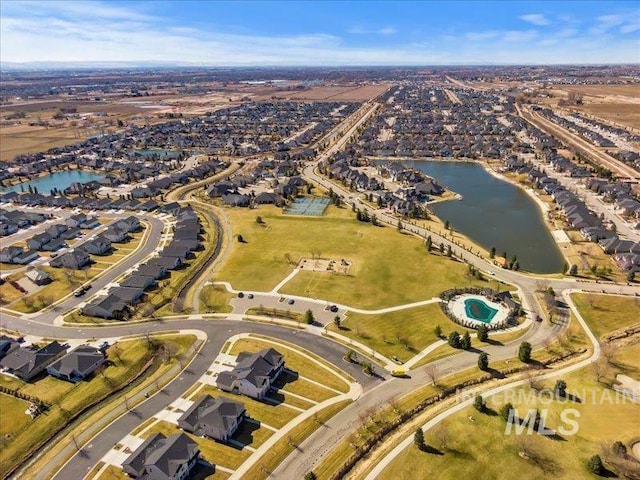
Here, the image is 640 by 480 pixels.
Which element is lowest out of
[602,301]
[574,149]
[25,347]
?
[25,347]

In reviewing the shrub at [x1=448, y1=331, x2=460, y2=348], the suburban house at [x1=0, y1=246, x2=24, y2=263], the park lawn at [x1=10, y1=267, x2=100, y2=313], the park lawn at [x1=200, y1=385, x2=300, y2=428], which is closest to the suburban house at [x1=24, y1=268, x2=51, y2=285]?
the park lawn at [x1=10, y1=267, x2=100, y2=313]

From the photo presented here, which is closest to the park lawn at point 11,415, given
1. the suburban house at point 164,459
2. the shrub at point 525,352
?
the suburban house at point 164,459

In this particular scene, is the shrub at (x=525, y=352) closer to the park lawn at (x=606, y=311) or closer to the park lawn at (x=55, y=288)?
the park lawn at (x=606, y=311)

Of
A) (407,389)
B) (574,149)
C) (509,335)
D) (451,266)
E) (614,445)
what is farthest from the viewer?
(574,149)

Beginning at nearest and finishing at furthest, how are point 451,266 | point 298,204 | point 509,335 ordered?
point 509,335
point 451,266
point 298,204

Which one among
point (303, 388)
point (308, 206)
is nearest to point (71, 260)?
point (308, 206)

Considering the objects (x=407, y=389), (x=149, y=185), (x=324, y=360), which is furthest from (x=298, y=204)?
(x=407, y=389)

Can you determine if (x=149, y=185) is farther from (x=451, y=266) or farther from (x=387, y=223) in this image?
(x=451, y=266)
